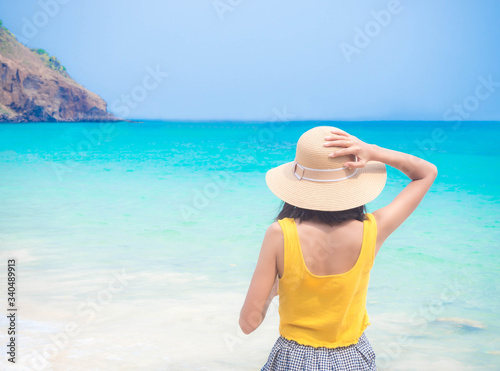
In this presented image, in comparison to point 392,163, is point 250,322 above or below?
below

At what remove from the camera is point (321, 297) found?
1267 mm

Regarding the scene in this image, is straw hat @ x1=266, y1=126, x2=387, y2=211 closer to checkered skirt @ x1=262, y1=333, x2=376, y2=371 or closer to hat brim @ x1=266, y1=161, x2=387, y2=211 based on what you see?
hat brim @ x1=266, y1=161, x2=387, y2=211

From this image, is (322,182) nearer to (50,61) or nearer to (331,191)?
(331,191)

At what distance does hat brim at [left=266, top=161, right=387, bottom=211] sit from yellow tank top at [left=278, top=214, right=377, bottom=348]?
6cm

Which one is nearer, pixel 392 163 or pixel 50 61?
pixel 392 163

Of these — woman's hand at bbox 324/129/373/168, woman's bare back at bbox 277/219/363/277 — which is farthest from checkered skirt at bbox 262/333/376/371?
woman's hand at bbox 324/129/373/168

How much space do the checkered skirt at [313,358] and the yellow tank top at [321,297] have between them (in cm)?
2

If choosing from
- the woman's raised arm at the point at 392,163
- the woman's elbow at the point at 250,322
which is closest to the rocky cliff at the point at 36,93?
the woman's elbow at the point at 250,322

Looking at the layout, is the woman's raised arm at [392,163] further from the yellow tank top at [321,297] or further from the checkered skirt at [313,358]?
the checkered skirt at [313,358]

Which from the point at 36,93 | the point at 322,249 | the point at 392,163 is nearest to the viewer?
the point at 322,249

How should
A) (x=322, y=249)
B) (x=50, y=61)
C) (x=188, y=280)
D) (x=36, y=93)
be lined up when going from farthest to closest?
(x=50, y=61) < (x=36, y=93) < (x=188, y=280) < (x=322, y=249)

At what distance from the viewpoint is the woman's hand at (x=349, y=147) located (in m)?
1.23

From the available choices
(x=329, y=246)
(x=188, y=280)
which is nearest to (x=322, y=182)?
(x=329, y=246)

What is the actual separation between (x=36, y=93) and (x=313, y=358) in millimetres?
68907
